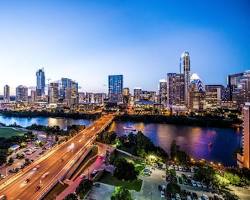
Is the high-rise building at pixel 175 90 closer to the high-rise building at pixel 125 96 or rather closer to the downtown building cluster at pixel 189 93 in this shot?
the downtown building cluster at pixel 189 93

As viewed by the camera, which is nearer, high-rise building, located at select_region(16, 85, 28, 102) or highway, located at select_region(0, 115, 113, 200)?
highway, located at select_region(0, 115, 113, 200)

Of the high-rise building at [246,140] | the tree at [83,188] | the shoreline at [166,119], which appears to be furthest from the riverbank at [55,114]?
the tree at [83,188]

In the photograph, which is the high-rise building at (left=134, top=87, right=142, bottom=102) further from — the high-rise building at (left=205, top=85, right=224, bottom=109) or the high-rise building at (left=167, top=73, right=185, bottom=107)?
the high-rise building at (left=205, top=85, right=224, bottom=109)

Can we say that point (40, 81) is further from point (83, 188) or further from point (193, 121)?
point (83, 188)

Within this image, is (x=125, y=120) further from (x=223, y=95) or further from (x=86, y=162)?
(x=223, y=95)

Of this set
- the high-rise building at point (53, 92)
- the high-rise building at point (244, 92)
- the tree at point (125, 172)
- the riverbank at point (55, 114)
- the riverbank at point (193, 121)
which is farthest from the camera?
the high-rise building at point (53, 92)

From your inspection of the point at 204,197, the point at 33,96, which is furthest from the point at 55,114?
the point at 33,96

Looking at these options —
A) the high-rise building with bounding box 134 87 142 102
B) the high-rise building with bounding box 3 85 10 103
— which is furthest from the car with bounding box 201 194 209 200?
the high-rise building with bounding box 3 85 10 103
